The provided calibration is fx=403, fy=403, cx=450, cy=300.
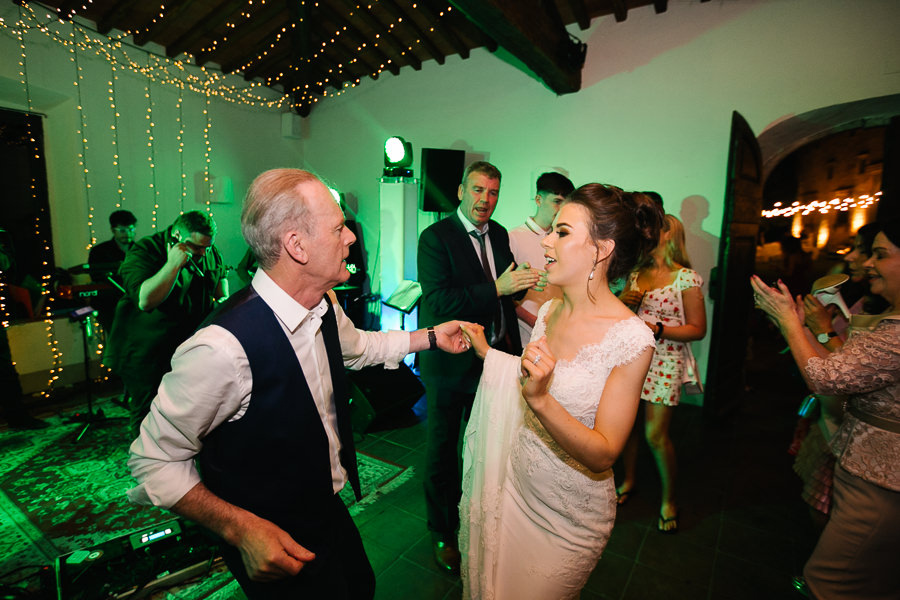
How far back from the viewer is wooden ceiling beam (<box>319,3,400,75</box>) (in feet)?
17.8

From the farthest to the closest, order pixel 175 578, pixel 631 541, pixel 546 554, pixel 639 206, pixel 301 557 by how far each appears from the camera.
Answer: pixel 631 541, pixel 175 578, pixel 639 206, pixel 546 554, pixel 301 557

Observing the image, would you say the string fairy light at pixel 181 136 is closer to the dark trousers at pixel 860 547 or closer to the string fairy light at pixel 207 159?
the string fairy light at pixel 207 159

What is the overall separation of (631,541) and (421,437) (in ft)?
6.32

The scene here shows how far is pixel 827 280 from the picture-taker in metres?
1.94

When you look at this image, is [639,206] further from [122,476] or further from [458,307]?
[122,476]

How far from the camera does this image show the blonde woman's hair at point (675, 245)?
8.80 ft

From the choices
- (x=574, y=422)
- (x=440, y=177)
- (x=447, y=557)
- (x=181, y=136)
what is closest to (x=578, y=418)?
(x=574, y=422)

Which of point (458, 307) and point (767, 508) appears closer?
point (458, 307)

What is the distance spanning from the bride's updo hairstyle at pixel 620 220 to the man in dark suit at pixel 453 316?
64 cm

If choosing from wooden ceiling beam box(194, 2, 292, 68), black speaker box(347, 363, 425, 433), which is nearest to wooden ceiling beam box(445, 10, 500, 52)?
wooden ceiling beam box(194, 2, 292, 68)

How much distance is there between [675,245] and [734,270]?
1.67m

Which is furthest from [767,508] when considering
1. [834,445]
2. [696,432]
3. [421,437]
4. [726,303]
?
[421,437]

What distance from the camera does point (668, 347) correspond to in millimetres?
2660

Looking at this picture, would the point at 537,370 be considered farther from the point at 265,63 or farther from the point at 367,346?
the point at 265,63
